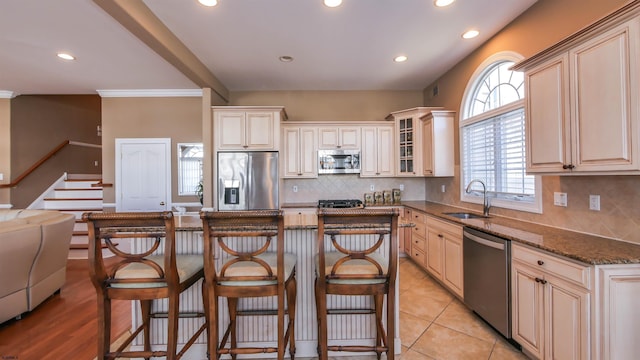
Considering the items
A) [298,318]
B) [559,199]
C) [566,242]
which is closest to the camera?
[566,242]

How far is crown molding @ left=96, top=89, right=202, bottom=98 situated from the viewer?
15.1 feet

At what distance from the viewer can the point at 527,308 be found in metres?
1.89

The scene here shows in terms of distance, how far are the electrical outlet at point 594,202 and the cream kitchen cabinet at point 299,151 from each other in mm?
3254

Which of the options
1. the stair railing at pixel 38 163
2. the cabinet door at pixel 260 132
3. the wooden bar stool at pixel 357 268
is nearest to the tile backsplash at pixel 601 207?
the wooden bar stool at pixel 357 268

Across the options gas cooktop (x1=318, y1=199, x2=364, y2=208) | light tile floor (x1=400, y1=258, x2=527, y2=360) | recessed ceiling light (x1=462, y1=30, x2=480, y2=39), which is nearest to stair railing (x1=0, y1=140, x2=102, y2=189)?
gas cooktop (x1=318, y1=199, x2=364, y2=208)

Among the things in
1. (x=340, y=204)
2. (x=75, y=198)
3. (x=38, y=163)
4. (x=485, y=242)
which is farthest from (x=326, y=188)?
→ (x=38, y=163)

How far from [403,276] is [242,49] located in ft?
11.9

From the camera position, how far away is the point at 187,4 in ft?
7.75

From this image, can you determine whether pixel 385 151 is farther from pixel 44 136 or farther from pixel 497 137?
pixel 44 136

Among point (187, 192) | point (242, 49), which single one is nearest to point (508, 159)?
point (242, 49)

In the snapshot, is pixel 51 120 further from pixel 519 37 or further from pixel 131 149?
pixel 519 37

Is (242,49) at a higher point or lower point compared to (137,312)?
higher

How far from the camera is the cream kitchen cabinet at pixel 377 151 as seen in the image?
451cm

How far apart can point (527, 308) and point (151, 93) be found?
5782 millimetres
